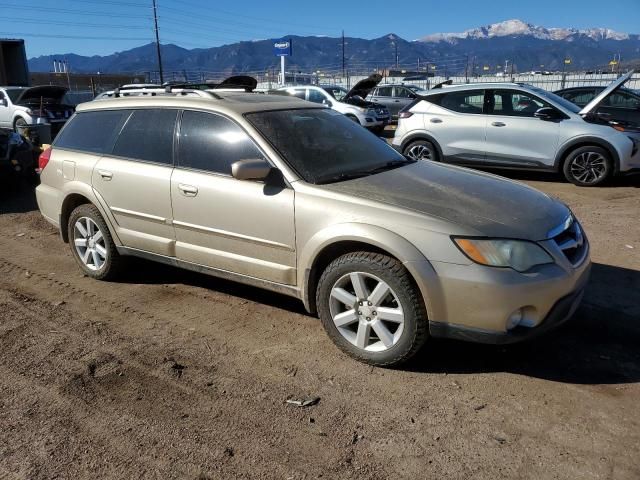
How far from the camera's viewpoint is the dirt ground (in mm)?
2553

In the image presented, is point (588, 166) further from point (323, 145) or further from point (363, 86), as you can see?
point (363, 86)

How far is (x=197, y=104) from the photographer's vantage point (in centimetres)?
420

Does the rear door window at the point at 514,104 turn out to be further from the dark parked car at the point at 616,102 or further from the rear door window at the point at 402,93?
the rear door window at the point at 402,93

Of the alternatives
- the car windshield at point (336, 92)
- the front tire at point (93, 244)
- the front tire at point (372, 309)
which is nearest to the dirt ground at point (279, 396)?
the front tire at point (372, 309)

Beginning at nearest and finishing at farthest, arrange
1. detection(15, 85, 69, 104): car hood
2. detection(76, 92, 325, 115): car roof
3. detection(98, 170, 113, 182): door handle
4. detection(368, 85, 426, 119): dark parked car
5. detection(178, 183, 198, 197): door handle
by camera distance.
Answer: detection(178, 183, 198, 197): door handle < detection(76, 92, 325, 115): car roof < detection(98, 170, 113, 182): door handle < detection(15, 85, 69, 104): car hood < detection(368, 85, 426, 119): dark parked car

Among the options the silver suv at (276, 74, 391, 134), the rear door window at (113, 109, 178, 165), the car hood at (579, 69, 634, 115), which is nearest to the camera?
the rear door window at (113, 109, 178, 165)

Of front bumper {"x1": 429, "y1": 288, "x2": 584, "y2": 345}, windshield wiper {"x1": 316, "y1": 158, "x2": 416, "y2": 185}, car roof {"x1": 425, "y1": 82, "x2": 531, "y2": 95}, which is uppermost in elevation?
car roof {"x1": 425, "y1": 82, "x2": 531, "y2": 95}

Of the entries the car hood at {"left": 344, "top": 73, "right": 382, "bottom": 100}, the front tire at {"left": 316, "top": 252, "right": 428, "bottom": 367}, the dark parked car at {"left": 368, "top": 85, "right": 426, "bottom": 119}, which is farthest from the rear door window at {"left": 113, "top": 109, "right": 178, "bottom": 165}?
the dark parked car at {"left": 368, "top": 85, "right": 426, "bottom": 119}

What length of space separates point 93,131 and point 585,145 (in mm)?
7386

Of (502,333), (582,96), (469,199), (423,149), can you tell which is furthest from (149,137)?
(582,96)

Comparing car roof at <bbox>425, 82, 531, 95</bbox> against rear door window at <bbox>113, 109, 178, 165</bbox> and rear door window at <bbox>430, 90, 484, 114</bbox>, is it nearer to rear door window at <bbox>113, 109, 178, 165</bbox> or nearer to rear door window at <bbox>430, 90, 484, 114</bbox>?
rear door window at <bbox>430, 90, 484, 114</bbox>

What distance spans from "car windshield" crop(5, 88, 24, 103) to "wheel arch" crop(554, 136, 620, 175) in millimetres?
14904

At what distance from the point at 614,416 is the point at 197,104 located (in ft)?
11.3

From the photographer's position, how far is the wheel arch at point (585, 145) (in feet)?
28.0
